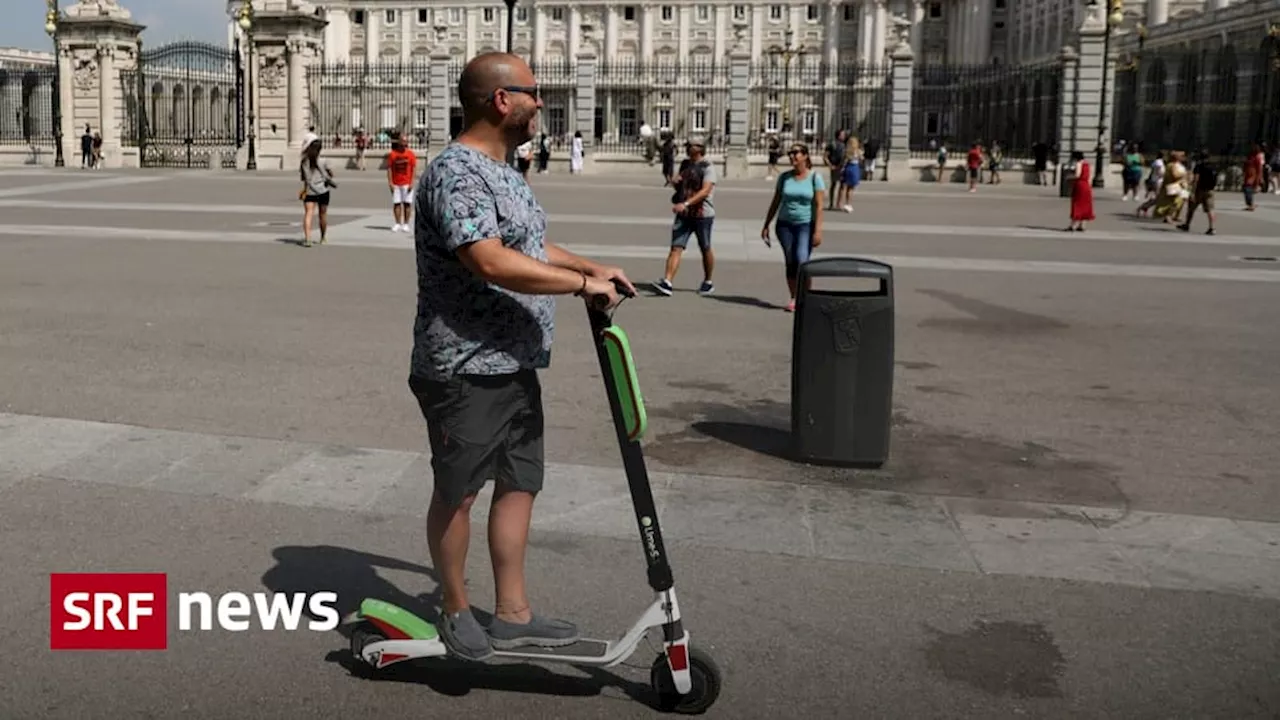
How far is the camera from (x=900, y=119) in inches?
1642

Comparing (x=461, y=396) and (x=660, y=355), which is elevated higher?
(x=461, y=396)

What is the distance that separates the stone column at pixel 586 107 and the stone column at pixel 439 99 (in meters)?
4.33

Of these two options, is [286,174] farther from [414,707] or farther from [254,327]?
[414,707]

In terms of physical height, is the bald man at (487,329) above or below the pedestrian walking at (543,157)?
below

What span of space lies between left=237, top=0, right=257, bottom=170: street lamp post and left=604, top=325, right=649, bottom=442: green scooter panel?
39.5 m

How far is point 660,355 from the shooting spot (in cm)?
1012

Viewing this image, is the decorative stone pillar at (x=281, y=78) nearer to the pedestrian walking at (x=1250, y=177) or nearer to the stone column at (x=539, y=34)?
the pedestrian walking at (x=1250, y=177)

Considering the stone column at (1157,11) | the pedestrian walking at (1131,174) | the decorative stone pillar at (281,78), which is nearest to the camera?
the pedestrian walking at (1131,174)

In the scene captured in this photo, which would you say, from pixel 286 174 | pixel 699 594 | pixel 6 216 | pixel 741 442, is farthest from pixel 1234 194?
pixel 699 594

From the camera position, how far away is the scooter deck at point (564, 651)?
13.2ft

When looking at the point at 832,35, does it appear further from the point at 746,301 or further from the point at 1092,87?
the point at 746,301

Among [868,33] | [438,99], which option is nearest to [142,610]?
[438,99]

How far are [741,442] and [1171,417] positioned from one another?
280 cm

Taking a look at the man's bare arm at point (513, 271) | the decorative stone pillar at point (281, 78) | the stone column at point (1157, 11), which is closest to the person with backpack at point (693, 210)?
the man's bare arm at point (513, 271)
